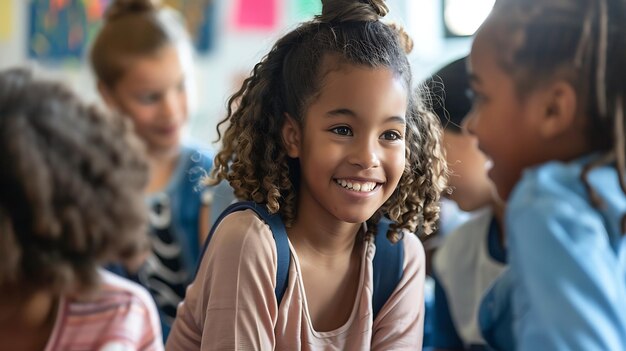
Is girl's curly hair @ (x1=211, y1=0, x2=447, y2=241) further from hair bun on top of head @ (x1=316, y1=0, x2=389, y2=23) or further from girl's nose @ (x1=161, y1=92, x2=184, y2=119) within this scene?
girl's nose @ (x1=161, y1=92, x2=184, y2=119)

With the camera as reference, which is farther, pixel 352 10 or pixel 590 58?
pixel 352 10

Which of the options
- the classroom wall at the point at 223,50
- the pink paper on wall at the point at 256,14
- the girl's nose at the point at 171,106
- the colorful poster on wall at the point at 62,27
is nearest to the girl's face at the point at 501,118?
the girl's nose at the point at 171,106

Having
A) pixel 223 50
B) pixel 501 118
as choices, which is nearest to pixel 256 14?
pixel 223 50

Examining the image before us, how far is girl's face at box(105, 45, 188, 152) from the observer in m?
2.07

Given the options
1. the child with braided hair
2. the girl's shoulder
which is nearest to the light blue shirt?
the child with braided hair

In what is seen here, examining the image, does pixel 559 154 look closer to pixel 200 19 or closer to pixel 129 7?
pixel 129 7

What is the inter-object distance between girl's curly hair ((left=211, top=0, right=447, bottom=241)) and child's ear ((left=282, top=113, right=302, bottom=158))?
0.04 feet

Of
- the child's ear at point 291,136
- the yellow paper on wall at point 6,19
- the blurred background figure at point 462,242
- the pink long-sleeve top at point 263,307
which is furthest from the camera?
the yellow paper on wall at point 6,19

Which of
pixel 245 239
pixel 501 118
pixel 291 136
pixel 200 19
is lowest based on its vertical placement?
pixel 200 19

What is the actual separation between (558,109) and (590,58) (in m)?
0.07

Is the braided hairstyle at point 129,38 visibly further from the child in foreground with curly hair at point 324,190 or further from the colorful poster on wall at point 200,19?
the colorful poster on wall at point 200,19

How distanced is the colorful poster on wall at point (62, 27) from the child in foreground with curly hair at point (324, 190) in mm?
2335

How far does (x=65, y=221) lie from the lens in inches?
33.9

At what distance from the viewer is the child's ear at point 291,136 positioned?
1.31 metres
